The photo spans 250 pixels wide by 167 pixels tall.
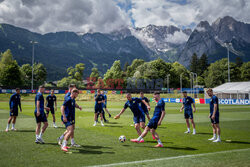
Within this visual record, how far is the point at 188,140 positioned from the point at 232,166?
403cm

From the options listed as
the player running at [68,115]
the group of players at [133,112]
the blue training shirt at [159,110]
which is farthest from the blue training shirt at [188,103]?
the player running at [68,115]

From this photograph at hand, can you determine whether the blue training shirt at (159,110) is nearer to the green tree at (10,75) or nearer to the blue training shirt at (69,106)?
the blue training shirt at (69,106)

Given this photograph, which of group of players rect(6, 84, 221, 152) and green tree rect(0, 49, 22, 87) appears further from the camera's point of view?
green tree rect(0, 49, 22, 87)

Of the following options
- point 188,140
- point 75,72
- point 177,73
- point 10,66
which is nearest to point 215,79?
point 177,73

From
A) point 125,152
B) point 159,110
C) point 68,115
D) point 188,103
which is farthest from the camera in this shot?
point 188,103

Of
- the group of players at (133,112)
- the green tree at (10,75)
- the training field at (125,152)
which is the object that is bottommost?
the training field at (125,152)

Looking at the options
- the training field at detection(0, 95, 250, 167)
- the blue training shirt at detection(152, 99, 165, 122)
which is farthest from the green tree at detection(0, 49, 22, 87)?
the blue training shirt at detection(152, 99, 165, 122)

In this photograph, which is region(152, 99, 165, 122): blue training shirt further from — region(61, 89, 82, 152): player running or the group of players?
region(61, 89, 82, 152): player running

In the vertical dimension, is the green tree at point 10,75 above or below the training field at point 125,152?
above

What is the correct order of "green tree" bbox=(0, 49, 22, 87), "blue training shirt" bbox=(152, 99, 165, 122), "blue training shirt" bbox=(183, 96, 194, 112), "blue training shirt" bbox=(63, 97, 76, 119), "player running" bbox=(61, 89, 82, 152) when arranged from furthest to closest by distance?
"green tree" bbox=(0, 49, 22, 87) → "blue training shirt" bbox=(183, 96, 194, 112) → "blue training shirt" bbox=(152, 99, 165, 122) → "blue training shirt" bbox=(63, 97, 76, 119) → "player running" bbox=(61, 89, 82, 152)

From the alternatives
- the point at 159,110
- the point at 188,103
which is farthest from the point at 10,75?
the point at 159,110

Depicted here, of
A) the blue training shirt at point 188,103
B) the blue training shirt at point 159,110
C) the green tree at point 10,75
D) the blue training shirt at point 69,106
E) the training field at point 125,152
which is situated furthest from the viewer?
the green tree at point 10,75

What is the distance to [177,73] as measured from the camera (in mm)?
107000

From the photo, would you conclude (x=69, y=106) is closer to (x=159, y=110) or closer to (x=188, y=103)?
(x=159, y=110)
